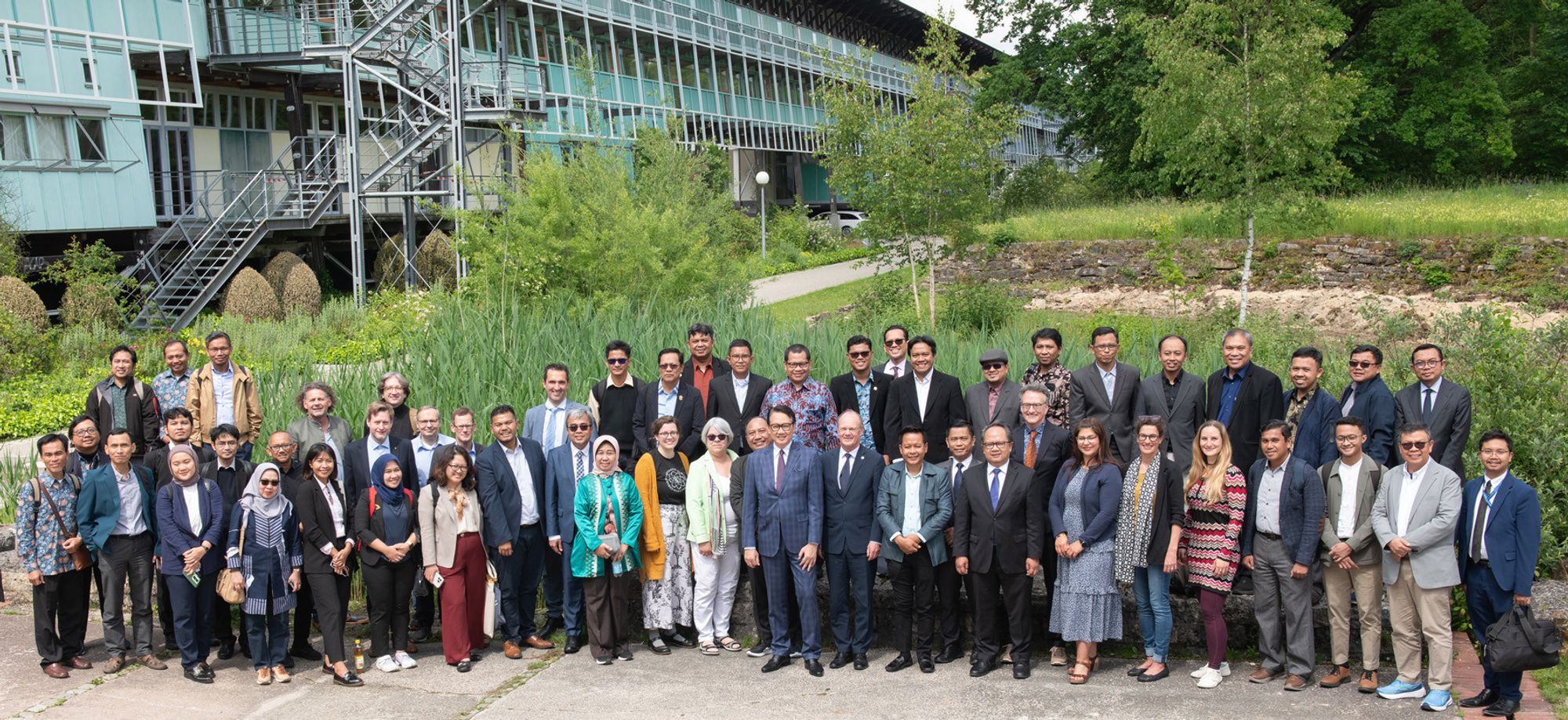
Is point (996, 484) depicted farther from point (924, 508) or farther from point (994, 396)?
point (994, 396)

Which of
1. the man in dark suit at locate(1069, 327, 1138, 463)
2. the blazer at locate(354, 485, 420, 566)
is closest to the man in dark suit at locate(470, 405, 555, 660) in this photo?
the blazer at locate(354, 485, 420, 566)

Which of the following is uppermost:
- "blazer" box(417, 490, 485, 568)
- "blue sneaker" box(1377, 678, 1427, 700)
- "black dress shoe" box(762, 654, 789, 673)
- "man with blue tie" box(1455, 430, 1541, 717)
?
"blazer" box(417, 490, 485, 568)

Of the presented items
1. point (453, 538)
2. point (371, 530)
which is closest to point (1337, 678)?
point (453, 538)

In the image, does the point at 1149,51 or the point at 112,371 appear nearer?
the point at 112,371

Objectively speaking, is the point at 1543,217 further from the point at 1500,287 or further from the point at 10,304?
the point at 10,304

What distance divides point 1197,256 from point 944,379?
18.6 m

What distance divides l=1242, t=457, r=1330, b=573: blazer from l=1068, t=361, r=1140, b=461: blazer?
1.18m

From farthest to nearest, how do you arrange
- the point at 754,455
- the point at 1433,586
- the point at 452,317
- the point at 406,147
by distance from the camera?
the point at 406,147
the point at 452,317
the point at 754,455
the point at 1433,586

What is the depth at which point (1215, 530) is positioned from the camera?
7195 millimetres

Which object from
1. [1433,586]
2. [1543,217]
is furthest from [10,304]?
[1543,217]

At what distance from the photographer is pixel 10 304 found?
17.3m

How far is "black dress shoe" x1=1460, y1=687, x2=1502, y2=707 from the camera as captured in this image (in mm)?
6555

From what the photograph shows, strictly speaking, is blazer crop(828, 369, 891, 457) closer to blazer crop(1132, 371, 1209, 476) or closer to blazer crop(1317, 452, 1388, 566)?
blazer crop(1132, 371, 1209, 476)

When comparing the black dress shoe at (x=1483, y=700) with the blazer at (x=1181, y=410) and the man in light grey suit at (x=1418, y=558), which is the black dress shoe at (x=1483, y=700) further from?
the blazer at (x=1181, y=410)
